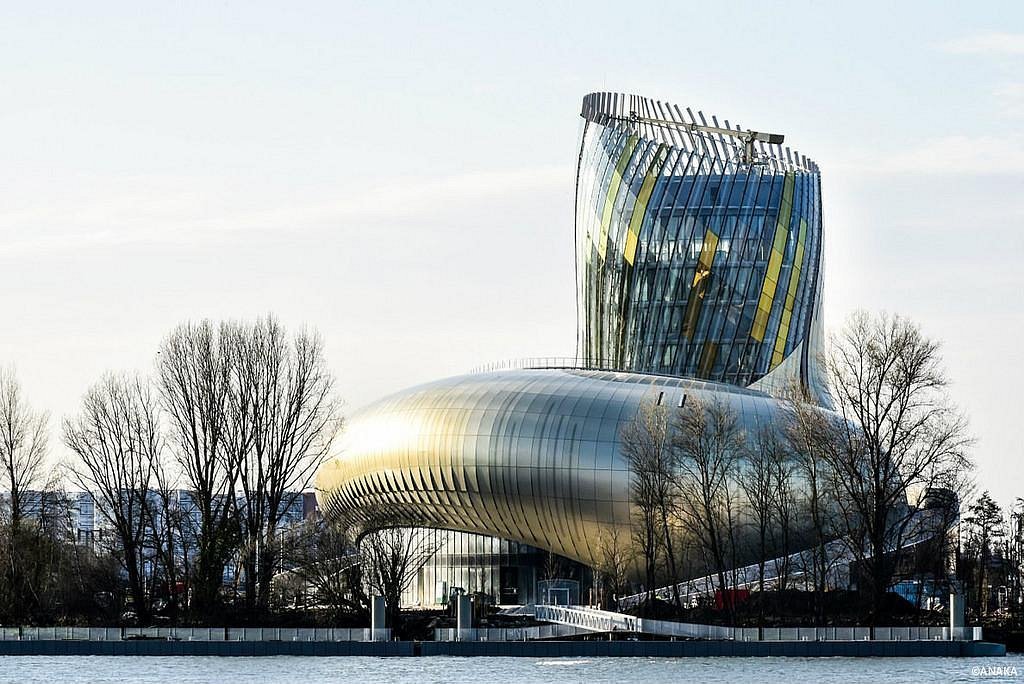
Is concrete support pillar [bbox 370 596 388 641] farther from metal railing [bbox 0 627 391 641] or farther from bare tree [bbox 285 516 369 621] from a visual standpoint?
bare tree [bbox 285 516 369 621]

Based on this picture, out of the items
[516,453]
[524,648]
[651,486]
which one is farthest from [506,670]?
[516,453]

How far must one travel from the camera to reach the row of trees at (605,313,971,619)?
236 ft

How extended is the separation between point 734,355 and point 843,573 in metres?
44.2

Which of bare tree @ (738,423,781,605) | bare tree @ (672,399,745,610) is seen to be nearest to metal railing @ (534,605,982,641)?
bare tree @ (738,423,781,605)

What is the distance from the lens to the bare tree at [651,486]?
257 ft

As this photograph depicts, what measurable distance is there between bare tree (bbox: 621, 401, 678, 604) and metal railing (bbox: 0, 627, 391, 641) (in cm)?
1202

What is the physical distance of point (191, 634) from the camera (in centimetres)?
7375

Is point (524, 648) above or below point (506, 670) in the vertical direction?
above

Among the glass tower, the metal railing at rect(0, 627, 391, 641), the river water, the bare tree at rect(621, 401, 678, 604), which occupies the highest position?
the glass tower

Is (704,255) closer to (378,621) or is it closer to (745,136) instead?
(745,136)

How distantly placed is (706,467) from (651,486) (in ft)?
9.84

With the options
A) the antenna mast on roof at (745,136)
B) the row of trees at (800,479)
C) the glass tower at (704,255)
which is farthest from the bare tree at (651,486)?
the antenna mast on roof at (745,136)

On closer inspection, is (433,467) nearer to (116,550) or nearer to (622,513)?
(622,513)

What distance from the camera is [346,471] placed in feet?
325
